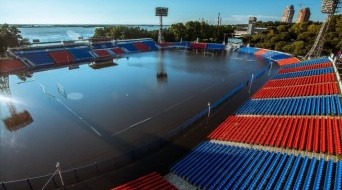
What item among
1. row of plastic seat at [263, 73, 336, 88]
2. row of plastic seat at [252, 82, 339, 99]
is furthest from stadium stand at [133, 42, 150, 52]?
row of plastic seat at [252, 82, 339, 99]

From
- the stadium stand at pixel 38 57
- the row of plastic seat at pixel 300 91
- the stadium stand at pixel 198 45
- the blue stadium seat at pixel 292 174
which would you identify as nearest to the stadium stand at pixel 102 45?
the stadium stand at pixel 38 57

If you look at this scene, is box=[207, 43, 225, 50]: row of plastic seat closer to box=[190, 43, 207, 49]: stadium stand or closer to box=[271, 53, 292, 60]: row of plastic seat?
box=[190, 43, 207, 49]: stadium stand

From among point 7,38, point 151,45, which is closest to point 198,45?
point 151,45

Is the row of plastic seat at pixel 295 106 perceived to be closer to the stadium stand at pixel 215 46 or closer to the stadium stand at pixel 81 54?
the stadium stand at pixel 81 54

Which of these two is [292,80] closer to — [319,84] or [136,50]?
[319,84]

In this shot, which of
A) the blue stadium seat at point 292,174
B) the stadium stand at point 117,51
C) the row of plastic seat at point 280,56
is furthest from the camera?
the stadium stand at point 117,51

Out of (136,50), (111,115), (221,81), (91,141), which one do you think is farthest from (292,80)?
(136,50)

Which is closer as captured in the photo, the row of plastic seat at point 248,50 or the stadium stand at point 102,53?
the stadium stand at point 102,53
